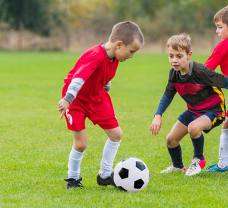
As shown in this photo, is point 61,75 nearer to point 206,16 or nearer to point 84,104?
point 84,104

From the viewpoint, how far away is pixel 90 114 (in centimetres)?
679

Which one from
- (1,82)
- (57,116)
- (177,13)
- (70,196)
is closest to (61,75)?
(1,82)

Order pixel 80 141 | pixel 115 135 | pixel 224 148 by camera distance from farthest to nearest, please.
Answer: pixel 224 148 < pixel 115 135 < pixel 80 141

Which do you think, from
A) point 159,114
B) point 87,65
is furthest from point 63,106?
point 159,114

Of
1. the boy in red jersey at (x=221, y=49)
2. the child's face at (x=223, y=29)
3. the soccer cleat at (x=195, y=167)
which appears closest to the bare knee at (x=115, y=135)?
the soccer cleat at (x=195, y=167)

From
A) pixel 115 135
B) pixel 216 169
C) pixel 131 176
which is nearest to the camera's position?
pixel 131 176

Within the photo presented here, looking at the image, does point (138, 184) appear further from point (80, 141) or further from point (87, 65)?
point (87, 65)

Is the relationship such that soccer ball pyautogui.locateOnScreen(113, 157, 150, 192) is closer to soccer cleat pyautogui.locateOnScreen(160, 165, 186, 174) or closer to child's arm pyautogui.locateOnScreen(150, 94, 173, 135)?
child's arm pyautogui.locateOnScreen(150, 94, 173, 135)

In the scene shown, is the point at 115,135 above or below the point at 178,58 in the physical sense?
below

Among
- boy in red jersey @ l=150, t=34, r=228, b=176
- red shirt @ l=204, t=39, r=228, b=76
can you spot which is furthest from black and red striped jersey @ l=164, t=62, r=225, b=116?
red shirt @ l=204, t=39, r=228, b=76

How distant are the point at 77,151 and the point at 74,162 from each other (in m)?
0.13

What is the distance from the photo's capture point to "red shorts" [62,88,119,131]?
668cm

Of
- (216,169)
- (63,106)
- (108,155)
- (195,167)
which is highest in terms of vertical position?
(63,106)

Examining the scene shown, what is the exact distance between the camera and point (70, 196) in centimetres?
637
